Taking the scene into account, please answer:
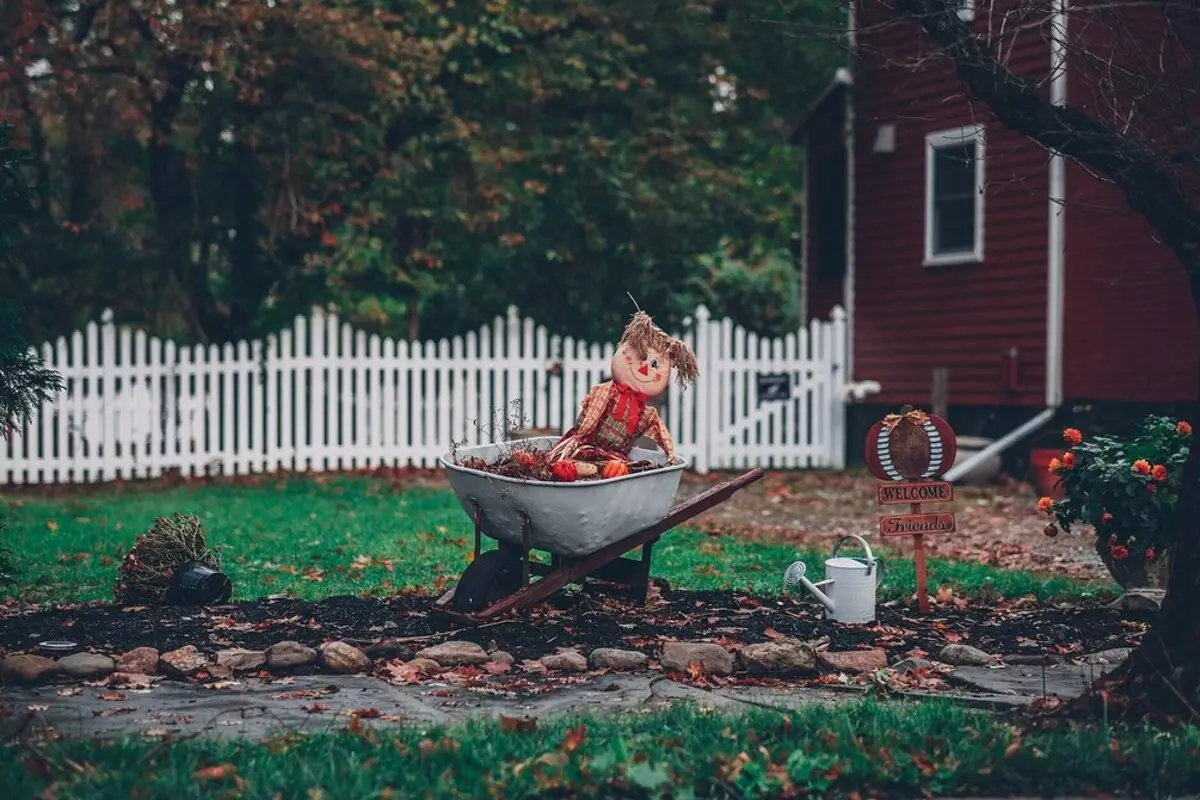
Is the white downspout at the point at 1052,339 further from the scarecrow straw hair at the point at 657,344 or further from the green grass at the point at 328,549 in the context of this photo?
the scarecrow straw hair at the point at 657,344

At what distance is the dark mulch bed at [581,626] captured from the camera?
273 inches

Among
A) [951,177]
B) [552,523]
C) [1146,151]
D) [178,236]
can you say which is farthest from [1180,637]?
[178,236]

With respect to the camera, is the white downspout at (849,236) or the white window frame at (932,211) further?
the white downspout at (849,236)

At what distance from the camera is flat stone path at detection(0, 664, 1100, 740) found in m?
5.27

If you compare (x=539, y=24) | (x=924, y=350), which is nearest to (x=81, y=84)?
(x=539, y=24)

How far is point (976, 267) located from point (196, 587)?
40.5 feet

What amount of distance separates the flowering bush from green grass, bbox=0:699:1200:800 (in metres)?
3.21

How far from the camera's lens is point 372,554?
1050 centimetres

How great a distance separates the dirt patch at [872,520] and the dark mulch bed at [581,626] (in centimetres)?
95

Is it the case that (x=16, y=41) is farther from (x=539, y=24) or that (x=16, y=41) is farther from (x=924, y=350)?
(x=924, y=350)

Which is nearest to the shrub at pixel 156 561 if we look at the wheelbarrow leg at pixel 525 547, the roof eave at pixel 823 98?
the wheelbarrow leg at pixel 525 547

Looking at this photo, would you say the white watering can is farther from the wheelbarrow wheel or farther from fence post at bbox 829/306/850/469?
fence post at bbox 829/306/850/469

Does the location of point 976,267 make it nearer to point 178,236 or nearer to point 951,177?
point 951,177

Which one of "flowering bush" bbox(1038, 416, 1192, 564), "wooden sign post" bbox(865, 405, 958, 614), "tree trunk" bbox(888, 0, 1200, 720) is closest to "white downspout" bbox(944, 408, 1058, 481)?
"flowering bush" bbox(1038, 416, 1192, 564)
